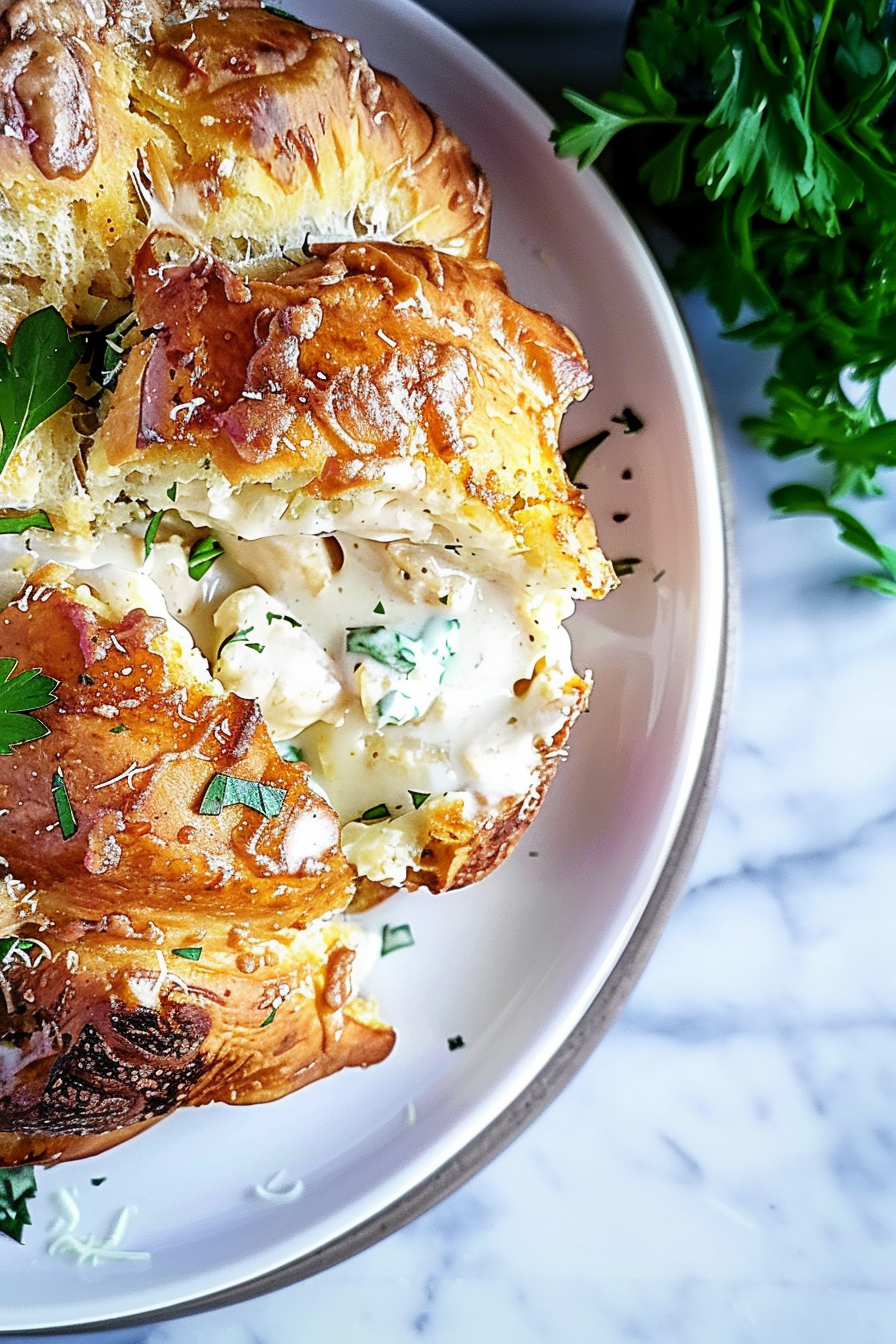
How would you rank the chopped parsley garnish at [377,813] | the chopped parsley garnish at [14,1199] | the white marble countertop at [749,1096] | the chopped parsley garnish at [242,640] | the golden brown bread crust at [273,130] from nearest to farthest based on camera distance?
the golden brown bread crust at [273,130]
the chopped parsley garnish at [242,640]
the chopped parsley garnish at [377,813]
the chopped parsley garnish at [14,1199]
the white marble countertop at [749,1096]

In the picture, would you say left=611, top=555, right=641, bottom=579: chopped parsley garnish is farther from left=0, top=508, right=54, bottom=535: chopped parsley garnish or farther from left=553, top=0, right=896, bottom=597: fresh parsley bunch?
left=0, top=508, right=54, bottom=535: chopped parsley garnish

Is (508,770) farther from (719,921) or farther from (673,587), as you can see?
(719,921)

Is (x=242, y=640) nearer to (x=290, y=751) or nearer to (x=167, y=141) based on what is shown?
(x=290, y=751)

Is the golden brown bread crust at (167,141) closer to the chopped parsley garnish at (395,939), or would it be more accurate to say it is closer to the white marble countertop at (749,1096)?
the white marble countertop at (749,1096)

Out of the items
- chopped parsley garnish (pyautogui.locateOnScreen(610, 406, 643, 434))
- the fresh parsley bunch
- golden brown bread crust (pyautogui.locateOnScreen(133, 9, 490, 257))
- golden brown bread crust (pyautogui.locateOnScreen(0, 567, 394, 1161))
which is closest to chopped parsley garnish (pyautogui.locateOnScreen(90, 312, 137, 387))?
golden brown bread crust (pyautogui.locateOnScreen(133, 9, 490, 257))

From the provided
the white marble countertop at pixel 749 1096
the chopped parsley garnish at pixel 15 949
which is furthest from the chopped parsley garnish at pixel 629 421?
the chopped parsley garnish at pixel 15 949

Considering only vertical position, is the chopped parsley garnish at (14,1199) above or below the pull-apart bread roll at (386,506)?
below
